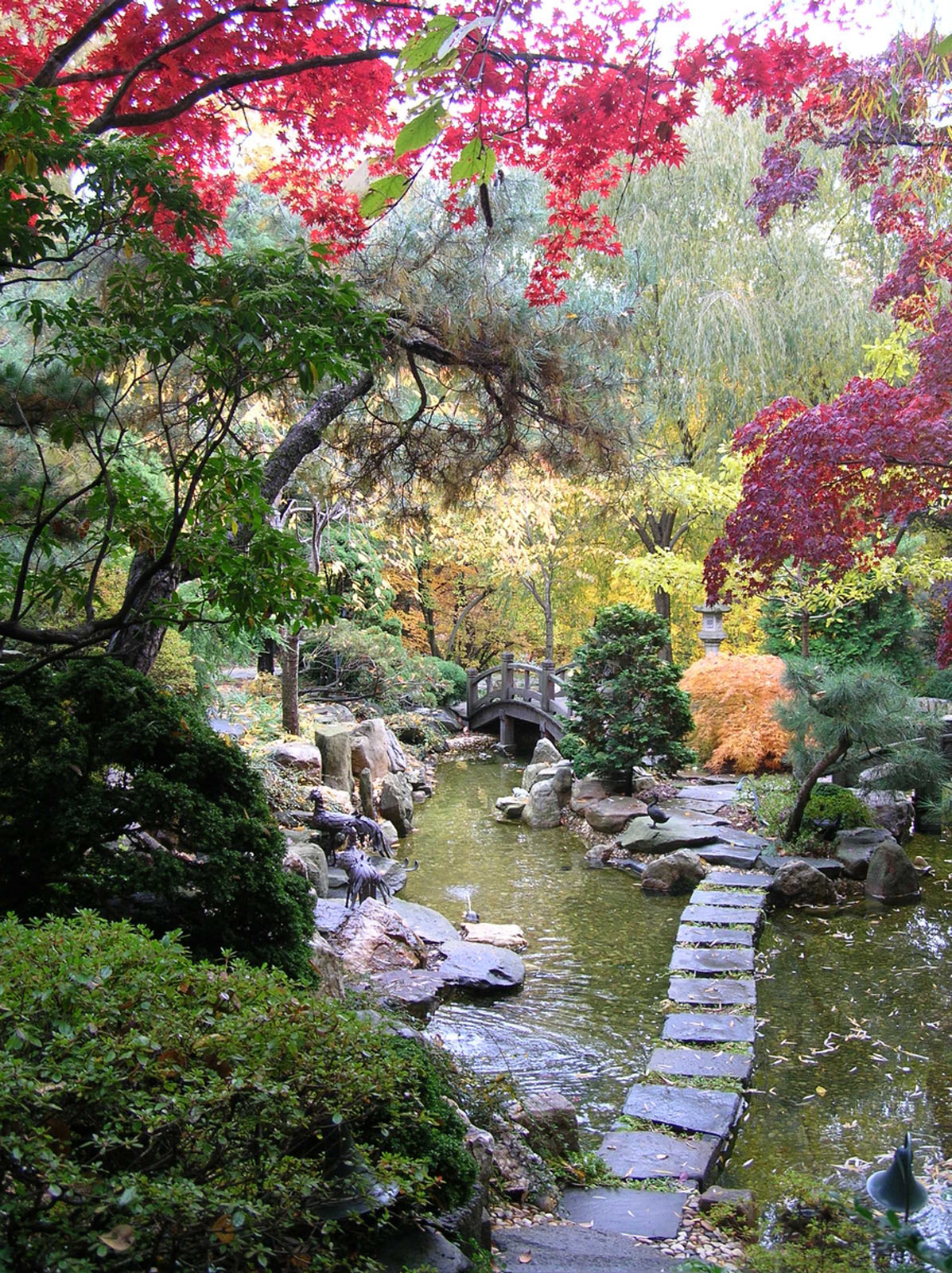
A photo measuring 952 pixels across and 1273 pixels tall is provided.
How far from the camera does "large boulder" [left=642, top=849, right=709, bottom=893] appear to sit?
8.31m

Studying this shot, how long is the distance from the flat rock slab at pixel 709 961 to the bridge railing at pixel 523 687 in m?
6.86

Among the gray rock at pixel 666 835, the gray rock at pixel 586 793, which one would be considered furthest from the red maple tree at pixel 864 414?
the gray rock at pixel 586 793

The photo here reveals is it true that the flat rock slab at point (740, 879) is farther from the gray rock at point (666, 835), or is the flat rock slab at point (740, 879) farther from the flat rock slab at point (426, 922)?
the flat rock slab at point (426, 922)

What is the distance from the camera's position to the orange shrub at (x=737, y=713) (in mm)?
11609

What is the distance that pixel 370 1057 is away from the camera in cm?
234

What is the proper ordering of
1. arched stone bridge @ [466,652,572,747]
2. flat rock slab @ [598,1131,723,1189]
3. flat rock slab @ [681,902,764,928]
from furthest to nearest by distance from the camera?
arched stone bridge @ [466,652,572,747], flat rock slab @ [681,902,764,928], flat rock slab @ [598,1131,723,1189]

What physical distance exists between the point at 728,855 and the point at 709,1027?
3448mm

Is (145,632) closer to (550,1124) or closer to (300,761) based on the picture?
(550,1124)

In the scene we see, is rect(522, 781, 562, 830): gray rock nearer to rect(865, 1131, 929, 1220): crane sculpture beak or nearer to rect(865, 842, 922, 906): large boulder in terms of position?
rect(865, 842, 922, 906): large boulder

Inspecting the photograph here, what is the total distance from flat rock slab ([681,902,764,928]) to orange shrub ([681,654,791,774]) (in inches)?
168

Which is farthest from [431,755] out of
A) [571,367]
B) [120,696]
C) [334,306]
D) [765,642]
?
[334,306]

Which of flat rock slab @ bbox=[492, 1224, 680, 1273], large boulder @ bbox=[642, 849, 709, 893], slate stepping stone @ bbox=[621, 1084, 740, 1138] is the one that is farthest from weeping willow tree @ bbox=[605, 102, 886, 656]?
flat rock slab @ bbox=[492, 1224, 680, 1273]

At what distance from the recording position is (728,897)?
24.7ft

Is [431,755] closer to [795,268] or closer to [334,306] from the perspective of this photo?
[795,268]
